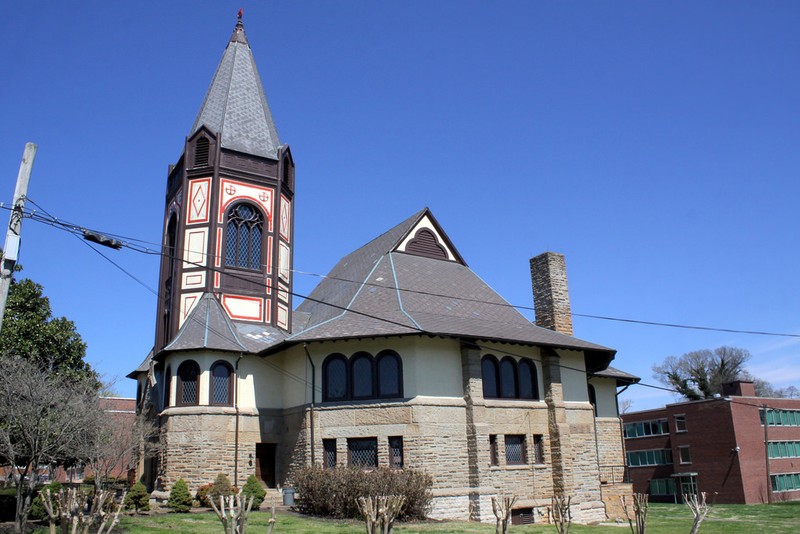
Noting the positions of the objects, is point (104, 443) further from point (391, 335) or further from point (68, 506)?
point (68, 506)

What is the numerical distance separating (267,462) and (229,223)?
984 centimetres

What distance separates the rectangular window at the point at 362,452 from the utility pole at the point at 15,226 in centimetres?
1396

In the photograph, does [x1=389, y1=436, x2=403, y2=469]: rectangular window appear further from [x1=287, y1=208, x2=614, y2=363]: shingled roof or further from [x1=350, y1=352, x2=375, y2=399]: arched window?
[x1=287, y1=208, x2=614, y2=363]: shingled roof

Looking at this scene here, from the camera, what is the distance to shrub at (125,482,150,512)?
21172 millimetres

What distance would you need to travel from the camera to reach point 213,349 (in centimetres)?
2545

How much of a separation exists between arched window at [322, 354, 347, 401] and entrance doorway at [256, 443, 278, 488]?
3.75m

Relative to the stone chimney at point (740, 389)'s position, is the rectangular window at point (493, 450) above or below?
below

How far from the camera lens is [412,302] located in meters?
26.4

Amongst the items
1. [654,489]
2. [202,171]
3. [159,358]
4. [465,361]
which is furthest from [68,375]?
[654,489]

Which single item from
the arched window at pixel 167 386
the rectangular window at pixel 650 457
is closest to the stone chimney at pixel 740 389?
the rectangular window at pixel 650 457

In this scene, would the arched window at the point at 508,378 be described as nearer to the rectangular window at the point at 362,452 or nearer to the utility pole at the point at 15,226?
the rectangular window at the point at 362,452

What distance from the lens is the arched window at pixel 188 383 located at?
25359mm

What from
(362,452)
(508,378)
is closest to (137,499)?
(362,452)

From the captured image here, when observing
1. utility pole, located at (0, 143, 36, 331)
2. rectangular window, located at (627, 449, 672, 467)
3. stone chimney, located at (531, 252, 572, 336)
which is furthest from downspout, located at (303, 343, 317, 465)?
rectangular window, located at (627, 449, 672, 467)
